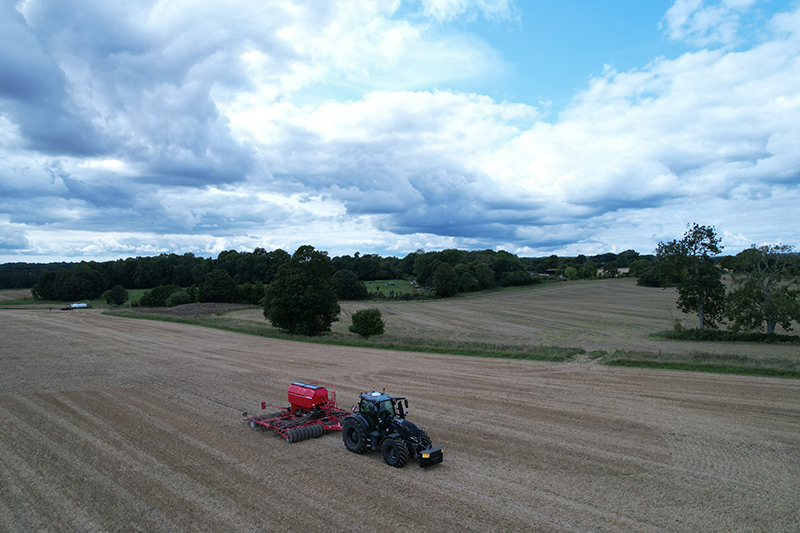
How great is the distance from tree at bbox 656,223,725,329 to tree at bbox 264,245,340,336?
3292 cm

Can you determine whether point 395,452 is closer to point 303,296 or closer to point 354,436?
point 354,436

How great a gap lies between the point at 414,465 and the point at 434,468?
569 mm

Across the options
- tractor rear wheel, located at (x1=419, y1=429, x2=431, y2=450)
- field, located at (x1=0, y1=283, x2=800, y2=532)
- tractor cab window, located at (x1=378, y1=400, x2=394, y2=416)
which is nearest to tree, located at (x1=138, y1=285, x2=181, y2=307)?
field, located at (x1=0, y1=283, x2=800, y2=532)

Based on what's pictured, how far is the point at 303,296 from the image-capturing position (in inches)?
1590

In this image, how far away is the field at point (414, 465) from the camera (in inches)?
342

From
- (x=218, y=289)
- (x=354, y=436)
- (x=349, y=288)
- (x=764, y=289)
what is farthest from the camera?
(x=349, y=288)

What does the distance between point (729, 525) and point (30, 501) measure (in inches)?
589

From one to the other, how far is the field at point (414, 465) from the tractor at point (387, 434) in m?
0.36

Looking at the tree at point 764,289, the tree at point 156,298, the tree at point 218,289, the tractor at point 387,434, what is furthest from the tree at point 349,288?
the tractor at point 387,434

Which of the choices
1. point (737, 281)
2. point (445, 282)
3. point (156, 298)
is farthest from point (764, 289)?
point (156, 298)

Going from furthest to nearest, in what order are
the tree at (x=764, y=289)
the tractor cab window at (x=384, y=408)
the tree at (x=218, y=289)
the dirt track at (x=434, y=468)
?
the tree at (x=218, y=289), the tree at (x=764, y=289), the tractor cab window at (x=384, y=408), the dirt track at (x=434, y=468)

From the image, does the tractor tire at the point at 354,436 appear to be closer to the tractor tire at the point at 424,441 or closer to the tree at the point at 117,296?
the tractor tire at the point at 424,441

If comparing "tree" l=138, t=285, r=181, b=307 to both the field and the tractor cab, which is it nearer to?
the field

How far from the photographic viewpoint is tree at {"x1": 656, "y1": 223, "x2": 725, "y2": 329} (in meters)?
38.2
